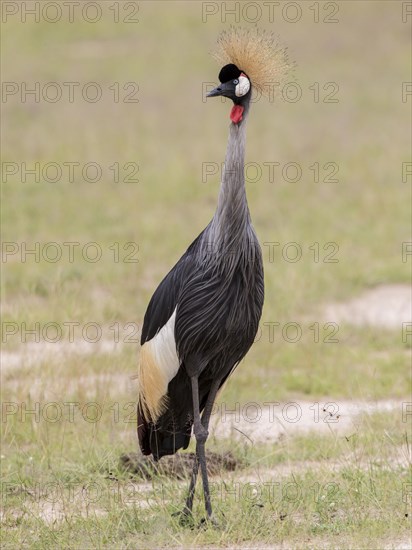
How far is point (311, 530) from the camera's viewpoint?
156 inches

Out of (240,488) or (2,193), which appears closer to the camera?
(240,488)

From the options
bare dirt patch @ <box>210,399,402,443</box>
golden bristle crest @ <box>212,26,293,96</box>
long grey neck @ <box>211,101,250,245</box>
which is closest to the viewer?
long grey neck @ <box>211,101,250,245</box>

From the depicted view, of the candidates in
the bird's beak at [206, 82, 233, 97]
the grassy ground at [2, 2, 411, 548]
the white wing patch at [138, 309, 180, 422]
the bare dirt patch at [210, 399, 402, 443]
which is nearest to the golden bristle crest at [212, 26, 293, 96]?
the bird's beak at [206, 82, 233, 97]

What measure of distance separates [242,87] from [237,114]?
0.12 metres

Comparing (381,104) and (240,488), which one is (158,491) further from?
(381,104)

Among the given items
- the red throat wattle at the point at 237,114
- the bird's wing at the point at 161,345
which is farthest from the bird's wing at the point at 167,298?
the red throat wattle at the point at 237,114

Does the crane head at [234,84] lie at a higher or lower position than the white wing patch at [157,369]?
higher

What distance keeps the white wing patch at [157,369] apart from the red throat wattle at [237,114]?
725 mm

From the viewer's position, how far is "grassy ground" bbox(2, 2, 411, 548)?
13.8ft

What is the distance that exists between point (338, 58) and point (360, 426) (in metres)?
11.1

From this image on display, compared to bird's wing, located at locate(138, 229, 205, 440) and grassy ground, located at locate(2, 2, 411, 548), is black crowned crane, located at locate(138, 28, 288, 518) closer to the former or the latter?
bird's wing, located at locate(138, 229, 205, 440)

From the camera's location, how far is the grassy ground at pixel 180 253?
4.21 metres

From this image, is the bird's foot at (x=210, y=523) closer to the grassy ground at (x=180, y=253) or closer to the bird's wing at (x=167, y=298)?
the grassy ground at (x=180, y=253)

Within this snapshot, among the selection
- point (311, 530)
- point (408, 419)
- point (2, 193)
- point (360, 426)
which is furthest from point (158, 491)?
point (2, 193)
